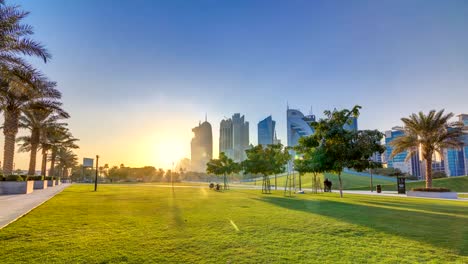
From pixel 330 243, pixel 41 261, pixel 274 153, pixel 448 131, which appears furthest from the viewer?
pixel 274 153

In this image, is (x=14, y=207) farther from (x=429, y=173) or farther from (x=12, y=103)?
(x=429, y=173)

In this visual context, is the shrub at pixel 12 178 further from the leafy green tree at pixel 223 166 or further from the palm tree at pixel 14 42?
the leafy green tree at pixel 223 166

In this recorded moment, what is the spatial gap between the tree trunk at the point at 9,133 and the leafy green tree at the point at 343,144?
29243 mm

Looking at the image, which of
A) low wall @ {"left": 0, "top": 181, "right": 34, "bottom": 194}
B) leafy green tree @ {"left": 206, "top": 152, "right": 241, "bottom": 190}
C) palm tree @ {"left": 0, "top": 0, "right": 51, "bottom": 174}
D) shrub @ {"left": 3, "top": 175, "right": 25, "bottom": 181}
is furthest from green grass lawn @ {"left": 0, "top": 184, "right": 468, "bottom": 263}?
leafy green tree @ {"left": 206, "top": 152, "right": 241, "bottom": 190}

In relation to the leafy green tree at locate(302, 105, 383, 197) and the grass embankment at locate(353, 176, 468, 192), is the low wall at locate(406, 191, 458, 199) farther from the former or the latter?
the grass embankment at locate(353, 176, 468, 192)

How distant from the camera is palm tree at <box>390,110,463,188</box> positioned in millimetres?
29250

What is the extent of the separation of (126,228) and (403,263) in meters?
7.55

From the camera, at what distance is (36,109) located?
26312 millimetres

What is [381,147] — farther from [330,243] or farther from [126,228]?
[126,228]

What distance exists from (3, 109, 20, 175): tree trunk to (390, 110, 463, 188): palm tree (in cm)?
4158

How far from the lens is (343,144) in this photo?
24312 millimetres

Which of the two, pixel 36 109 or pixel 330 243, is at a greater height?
pixel 36 109

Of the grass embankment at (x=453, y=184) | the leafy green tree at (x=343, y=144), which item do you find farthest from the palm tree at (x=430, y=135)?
the grass embankment at (x=453, y=184)

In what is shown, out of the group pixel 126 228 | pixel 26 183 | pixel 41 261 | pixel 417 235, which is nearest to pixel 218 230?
pixel 126 228
